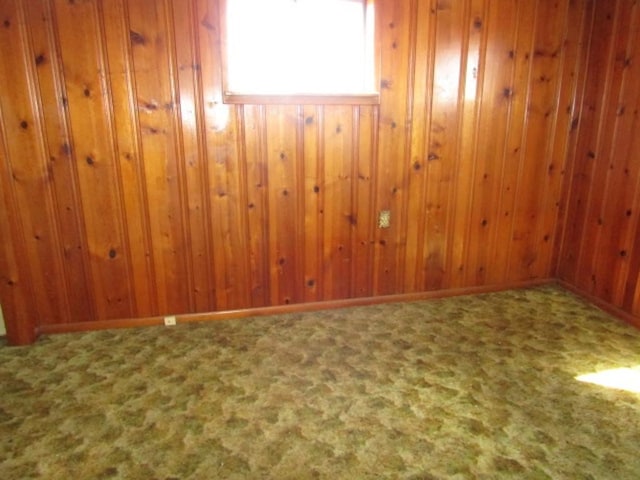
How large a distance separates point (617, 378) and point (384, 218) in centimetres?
146

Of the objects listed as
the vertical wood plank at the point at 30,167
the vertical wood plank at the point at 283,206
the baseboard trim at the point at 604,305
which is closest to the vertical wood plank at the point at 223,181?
the vertical wood plank at the point at 283,206

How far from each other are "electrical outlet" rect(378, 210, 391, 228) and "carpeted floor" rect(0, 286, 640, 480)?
1.95 ft

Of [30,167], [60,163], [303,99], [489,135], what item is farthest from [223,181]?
[489,135]

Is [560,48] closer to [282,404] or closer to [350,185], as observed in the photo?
[350,185]

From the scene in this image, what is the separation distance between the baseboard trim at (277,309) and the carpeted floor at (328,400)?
6 cm

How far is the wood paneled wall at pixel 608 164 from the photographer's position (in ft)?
8.19

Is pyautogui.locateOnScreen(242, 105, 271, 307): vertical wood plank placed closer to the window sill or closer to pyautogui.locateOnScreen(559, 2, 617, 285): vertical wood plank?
the window sill

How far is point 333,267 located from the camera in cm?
272

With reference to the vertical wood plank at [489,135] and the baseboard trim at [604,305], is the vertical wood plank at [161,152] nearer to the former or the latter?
the vertical wood plank at [489,135]

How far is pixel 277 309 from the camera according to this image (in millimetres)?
2674

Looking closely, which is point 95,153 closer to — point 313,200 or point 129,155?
point 129,155

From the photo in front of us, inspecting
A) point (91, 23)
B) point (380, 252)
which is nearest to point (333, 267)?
point (380, 252)

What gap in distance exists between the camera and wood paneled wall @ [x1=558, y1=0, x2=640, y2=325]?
2.50 meters

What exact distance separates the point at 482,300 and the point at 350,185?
1.22m
